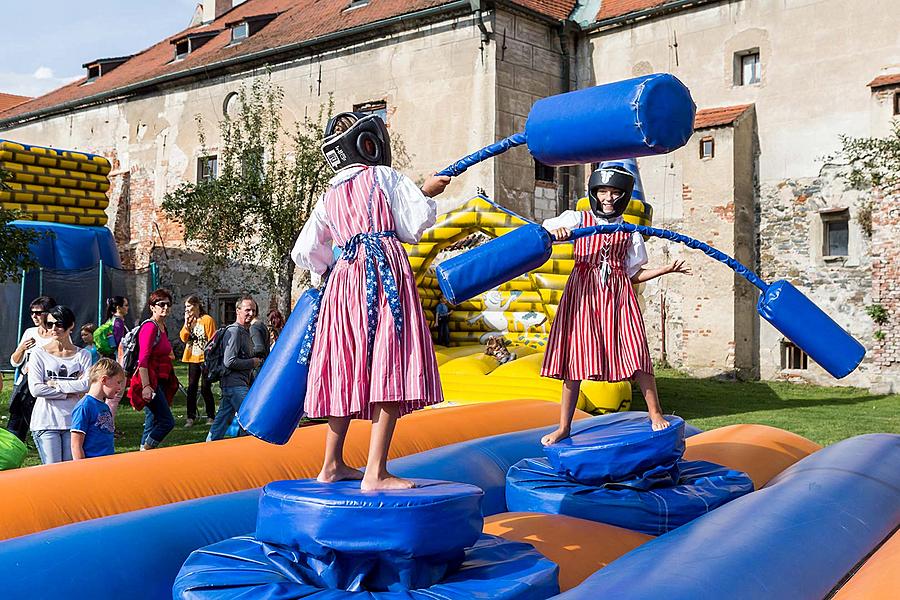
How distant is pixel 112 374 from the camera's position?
5.40 meters

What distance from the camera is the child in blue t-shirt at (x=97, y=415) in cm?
526

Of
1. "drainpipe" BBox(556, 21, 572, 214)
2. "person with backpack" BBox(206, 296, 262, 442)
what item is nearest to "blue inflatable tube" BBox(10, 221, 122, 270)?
"drainpipe" BBox(556, 21, 572, 214)

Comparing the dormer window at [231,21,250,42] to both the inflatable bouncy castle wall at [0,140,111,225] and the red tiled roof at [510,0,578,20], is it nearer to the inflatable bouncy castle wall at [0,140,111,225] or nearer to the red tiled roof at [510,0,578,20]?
the inflatable bouncy castle wall at [0,140,111,225]

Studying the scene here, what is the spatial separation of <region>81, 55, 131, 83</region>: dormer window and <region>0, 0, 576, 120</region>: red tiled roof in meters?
0.33

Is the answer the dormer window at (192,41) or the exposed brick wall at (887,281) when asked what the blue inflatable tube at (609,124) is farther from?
the dormer window at (192,41)

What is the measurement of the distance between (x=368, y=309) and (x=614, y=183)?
87.8 inches

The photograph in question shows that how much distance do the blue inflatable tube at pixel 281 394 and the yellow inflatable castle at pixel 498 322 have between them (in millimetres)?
3334

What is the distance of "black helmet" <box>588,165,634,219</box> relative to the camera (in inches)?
198

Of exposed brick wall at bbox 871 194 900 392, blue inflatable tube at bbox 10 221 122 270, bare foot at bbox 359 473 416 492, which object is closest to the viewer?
bare foot at bbox 359 473 416 492

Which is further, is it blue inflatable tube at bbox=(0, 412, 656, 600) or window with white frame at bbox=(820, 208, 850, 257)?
window with white frame at bbox=(820, 208, 850, 257)

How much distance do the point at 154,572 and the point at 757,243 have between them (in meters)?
15.4

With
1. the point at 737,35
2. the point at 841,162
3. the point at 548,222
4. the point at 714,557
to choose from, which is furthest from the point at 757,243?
the point at 714,557

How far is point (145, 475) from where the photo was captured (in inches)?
168

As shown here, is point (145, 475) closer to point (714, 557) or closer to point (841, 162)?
point (714, 557)
